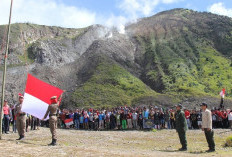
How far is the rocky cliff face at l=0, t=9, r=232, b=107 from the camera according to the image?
54969 millimetres

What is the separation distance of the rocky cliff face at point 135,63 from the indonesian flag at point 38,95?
35.3 meters

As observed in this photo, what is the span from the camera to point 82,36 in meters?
101

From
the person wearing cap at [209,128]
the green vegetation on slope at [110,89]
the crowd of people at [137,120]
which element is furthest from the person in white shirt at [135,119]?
the green vegetation on slope at [110,89]

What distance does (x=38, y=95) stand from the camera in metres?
14.3

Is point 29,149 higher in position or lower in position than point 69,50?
lower

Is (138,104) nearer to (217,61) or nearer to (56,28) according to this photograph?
(217,61)

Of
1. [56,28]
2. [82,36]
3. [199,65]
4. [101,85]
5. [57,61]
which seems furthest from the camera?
[56,28]

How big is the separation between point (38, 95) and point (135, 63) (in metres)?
62.3

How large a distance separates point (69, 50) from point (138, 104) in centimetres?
4916

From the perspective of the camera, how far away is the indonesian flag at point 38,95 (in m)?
14.1

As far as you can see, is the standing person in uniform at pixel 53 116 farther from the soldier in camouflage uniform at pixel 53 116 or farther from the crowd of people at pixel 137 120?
the crowd of people at pixel 137 120

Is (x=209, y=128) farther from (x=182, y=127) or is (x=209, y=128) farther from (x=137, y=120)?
(x=137, y=120)

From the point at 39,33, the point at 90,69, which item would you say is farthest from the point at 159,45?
the point at 39,33

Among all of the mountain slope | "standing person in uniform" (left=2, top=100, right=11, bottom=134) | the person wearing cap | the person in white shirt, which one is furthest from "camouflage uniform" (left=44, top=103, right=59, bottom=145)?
the mountain slope
